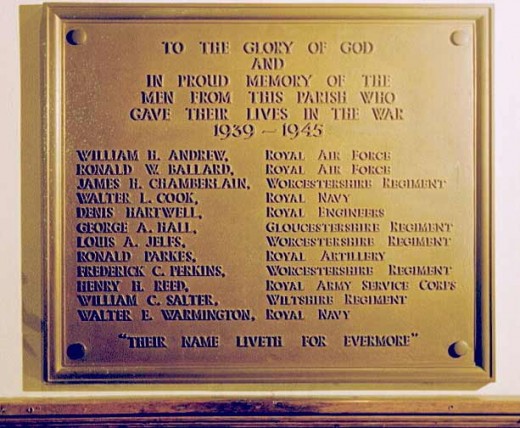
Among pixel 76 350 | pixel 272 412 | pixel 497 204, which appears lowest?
pixel 272 412

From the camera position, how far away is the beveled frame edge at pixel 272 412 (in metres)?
1.80

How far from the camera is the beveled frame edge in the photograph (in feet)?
5.92

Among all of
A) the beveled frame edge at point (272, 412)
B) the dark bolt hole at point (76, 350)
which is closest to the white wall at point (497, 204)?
the beveled frame edge at point (272, 412)

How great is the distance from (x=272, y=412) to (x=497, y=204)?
105 centimetres

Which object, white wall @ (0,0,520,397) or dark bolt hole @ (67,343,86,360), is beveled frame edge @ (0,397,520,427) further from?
dark bolt hole @ (67,343,86,360)

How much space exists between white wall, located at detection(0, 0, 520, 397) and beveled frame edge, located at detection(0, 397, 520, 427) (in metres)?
0.05

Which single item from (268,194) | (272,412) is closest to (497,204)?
(268,194)

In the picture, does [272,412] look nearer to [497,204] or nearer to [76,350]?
[76,350]

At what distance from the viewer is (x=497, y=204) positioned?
1836mm

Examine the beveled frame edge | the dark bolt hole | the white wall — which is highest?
the white wall

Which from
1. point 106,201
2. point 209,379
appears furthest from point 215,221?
point 209,379

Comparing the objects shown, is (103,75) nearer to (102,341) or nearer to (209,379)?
(102,341)

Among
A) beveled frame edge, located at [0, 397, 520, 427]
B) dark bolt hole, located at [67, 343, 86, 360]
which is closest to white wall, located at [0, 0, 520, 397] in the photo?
beveled frame edge, located at [0, 397, 520, 427]

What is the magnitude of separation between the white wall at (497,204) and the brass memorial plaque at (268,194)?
0.08 m
